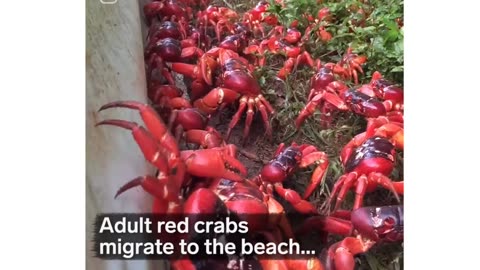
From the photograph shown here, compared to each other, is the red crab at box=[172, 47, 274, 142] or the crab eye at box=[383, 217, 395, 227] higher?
the red crab at box=[172, 47, 274, 142]

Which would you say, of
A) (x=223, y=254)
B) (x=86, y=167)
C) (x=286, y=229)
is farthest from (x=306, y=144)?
(x=86, y=167)

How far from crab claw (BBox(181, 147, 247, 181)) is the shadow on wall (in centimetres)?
9

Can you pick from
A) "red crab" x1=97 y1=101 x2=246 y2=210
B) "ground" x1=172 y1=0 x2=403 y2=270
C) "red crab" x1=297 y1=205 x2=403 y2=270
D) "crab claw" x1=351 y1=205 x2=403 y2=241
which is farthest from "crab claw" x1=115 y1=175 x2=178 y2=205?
"crab claw" x1=351 y1=205 x2=403 y2=241

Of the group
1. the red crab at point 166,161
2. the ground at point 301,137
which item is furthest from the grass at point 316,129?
the red crab at point 166,161

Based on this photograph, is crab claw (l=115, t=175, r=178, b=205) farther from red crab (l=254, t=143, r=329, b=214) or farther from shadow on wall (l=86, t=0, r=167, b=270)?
red crab (l=254, t=143, r=329, b=214)

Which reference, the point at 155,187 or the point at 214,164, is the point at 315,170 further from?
the point at 155,187

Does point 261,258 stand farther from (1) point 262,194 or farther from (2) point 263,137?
(2) point 263,137

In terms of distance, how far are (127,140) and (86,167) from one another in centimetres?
10

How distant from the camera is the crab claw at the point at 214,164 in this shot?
1467mm

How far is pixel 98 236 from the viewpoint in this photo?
1.44 m

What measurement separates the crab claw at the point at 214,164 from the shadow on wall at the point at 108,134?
0.09m

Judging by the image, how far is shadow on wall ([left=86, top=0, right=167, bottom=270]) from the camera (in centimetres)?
144

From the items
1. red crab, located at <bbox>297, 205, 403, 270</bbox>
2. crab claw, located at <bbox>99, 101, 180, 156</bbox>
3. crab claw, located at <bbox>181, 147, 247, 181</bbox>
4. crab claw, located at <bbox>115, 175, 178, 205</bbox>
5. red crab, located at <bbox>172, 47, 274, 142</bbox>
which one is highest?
red crab, located at <bbox>172, 47, 274, 142</bbox>

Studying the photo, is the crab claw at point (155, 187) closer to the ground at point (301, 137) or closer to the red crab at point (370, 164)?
the ground at point (301, 137)
